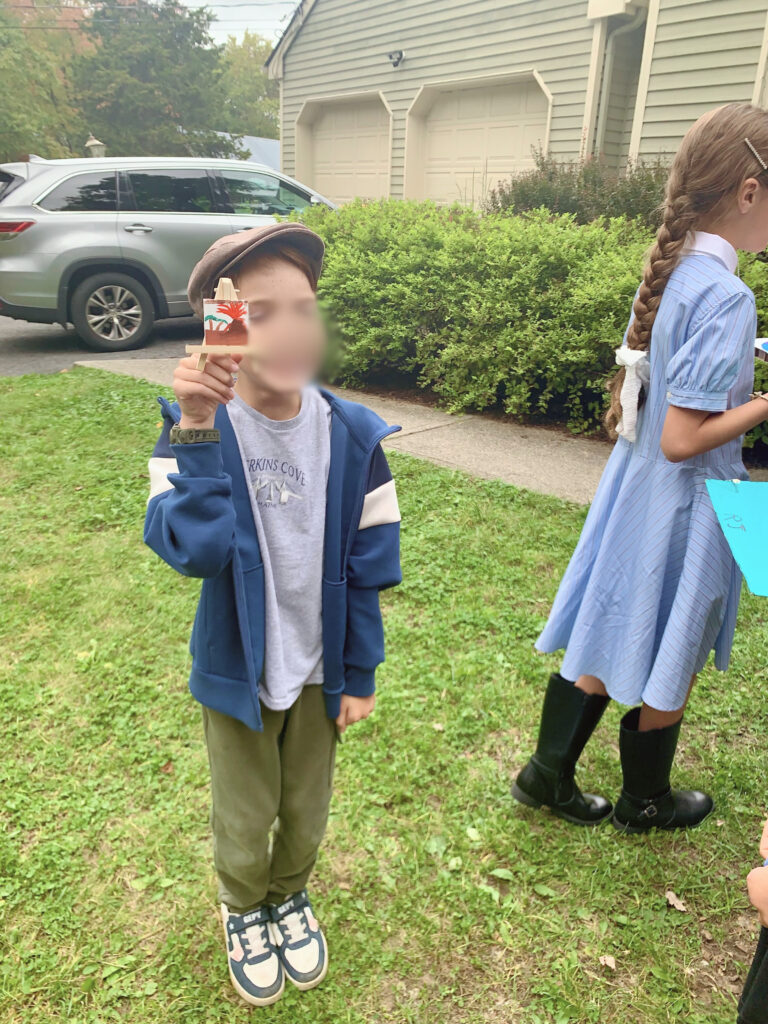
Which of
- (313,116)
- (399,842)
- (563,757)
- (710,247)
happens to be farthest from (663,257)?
(313,116)

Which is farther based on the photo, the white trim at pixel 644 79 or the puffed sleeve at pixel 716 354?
the white trim at pixel 644 79

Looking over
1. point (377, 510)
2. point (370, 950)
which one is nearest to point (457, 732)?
point (370, 950)

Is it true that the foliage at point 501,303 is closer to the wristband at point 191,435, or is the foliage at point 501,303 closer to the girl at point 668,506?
the girl at point 668,506

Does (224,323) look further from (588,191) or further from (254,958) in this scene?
(588,191)

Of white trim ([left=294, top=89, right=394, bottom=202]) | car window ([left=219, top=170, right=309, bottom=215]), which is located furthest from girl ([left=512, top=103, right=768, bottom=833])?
white trim ([left=294, top=89, right=394, bottom=202])

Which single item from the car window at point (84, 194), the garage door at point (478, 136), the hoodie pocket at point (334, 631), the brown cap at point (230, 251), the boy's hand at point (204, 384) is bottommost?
the hoodie pocket at point (334, 631)

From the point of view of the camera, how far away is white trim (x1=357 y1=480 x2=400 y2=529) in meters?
1.59

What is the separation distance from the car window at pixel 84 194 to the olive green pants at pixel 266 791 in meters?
7.15

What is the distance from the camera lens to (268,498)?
4.88ft

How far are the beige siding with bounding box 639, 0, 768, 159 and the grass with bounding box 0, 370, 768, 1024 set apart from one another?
754 cm

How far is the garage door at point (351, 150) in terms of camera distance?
1414 centimetres

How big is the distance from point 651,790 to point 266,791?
3.82ft

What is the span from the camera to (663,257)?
1.85m

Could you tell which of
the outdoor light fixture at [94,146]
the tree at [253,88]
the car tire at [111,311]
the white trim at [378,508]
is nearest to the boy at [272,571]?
the white trim at [378,508]
